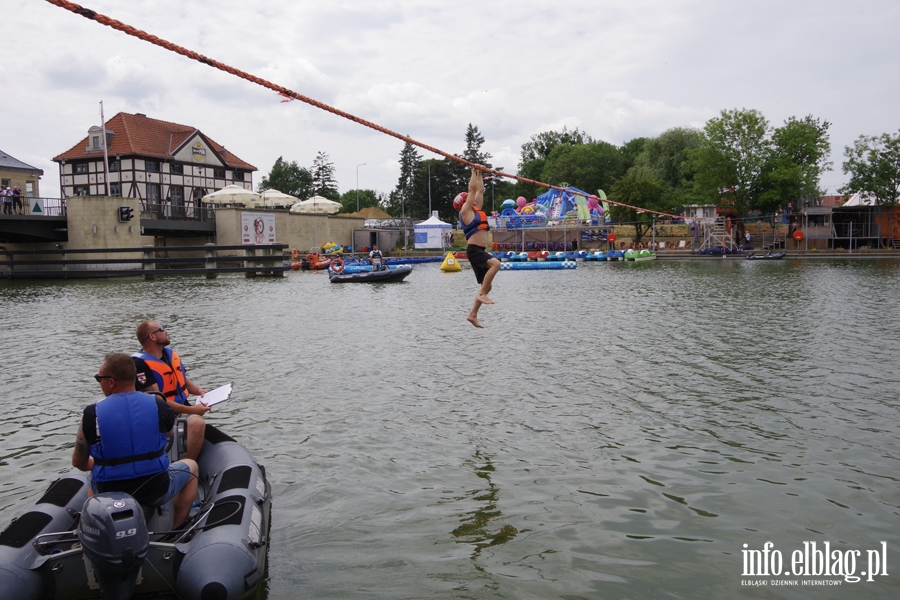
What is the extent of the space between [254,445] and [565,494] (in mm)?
4931

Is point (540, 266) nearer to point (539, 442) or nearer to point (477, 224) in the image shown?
point (477, 224)

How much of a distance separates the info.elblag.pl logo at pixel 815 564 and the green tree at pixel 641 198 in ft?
242

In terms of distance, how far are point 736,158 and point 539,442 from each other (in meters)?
74.9

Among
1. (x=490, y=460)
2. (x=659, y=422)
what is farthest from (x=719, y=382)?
(x=490, y=460)

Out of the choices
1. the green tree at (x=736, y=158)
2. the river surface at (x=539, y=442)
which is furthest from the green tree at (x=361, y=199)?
the river surface at (x=539, y=442)

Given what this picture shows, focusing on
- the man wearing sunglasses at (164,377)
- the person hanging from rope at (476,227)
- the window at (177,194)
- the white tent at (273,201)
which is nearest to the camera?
the man wearing sunglasses at (164,377)

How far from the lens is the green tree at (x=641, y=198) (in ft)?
267

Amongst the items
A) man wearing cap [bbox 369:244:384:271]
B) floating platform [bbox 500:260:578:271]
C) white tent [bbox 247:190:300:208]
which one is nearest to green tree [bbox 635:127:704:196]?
floating platform [bbox 500:260:578:271]

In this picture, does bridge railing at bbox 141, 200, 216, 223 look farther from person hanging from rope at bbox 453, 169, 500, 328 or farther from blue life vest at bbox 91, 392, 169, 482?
blue life vest at bbox 91, 392, 169, 482

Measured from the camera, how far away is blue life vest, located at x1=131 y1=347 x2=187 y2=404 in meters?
8.47

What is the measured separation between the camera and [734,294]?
111 feet

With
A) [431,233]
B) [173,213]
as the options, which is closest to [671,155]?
[431,233]

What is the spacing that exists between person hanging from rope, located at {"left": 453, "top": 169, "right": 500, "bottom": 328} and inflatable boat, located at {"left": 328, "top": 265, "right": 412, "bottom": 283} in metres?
33.5

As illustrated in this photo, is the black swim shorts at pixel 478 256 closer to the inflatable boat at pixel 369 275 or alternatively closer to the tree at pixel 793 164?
the inflatable boat at pixel 369 275
